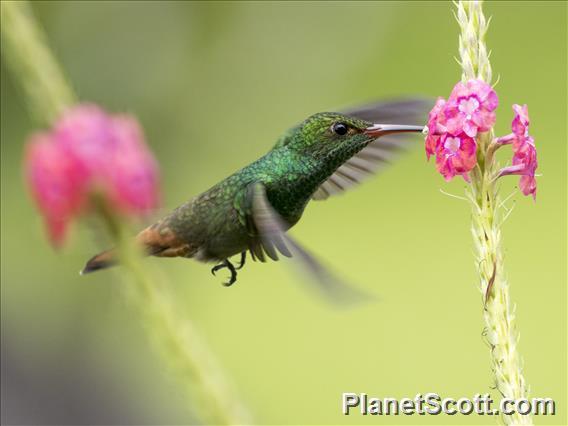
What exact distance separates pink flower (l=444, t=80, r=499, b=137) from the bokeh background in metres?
4.35

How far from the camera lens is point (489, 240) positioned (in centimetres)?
151

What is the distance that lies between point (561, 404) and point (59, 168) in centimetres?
529

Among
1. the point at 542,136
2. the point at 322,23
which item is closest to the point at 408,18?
the point at 322,23

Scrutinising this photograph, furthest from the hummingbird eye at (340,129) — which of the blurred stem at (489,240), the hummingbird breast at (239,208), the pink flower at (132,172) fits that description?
the pink flower at (132,172)

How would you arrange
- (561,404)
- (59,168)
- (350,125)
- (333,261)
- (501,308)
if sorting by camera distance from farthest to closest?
1. (333,261)
2. (561,404)
3. (350,125)
4. (501,308)
5. (59,168)

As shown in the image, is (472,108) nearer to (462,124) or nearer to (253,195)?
(462,124)

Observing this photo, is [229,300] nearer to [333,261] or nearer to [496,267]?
[333,261]

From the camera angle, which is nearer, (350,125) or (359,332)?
(350,125)

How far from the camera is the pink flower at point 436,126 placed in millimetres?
1590

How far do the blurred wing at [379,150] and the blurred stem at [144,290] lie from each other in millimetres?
1893

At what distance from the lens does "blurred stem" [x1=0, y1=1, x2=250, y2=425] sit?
0.79 metres

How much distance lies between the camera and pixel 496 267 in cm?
150

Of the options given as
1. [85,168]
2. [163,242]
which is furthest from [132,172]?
[163,242]

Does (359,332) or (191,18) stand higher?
(191,18)
